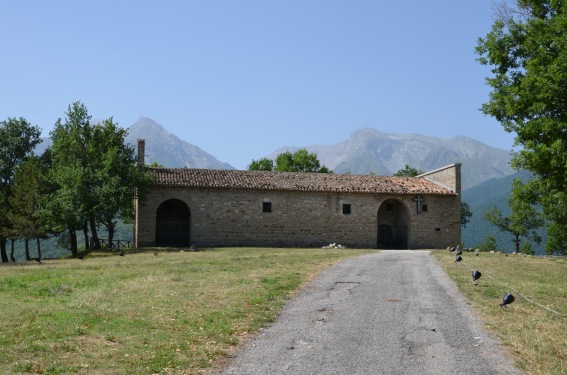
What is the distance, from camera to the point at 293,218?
36781 millimetres

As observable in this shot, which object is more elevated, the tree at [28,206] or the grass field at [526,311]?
the tree at [28,206]

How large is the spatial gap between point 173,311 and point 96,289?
14.1 ft

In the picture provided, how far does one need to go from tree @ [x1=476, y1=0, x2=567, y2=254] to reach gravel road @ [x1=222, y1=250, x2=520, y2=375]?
745 cm

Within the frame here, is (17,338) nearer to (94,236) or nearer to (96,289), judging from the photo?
(96,289)

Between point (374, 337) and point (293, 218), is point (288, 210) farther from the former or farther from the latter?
point (374, 337)

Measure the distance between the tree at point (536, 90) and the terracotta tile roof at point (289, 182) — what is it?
1566 centimetres

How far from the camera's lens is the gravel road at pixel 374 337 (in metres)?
7.55

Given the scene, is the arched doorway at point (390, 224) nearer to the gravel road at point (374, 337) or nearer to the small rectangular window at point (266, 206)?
the small rectangular window at point (266, 206)

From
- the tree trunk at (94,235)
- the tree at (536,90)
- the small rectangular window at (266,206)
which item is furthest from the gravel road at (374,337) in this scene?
the tree trunk at (94,235)

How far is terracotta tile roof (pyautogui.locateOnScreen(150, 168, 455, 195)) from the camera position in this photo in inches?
1419

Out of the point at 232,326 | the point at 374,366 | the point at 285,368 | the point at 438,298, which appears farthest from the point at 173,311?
the point at 438,298

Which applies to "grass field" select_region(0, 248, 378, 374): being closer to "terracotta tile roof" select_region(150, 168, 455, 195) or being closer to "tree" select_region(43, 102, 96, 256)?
"tree" select_region(43, 102, 96, 256)

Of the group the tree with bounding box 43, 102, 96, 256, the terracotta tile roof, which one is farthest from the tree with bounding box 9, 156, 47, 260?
the terracotta tile roof

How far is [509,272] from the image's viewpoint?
1950cm
